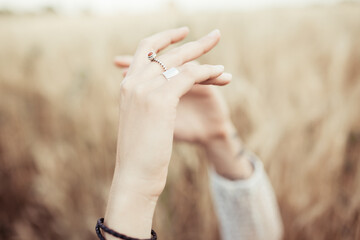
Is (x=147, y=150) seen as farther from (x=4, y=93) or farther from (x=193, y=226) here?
(x=4, y=93)

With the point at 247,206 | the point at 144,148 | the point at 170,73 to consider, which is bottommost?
the point at 247,206

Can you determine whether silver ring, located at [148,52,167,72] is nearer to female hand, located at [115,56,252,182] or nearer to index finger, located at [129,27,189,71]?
index finger, located at [129,27,189,71]

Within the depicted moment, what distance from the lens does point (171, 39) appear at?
1.89ft

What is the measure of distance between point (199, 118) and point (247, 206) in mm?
269

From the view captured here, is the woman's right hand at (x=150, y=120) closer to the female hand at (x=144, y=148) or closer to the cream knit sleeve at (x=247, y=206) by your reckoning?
the female hand at (x=144, y=148)

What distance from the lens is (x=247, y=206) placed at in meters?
0.76

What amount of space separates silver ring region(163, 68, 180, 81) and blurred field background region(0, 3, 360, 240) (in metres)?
0.57

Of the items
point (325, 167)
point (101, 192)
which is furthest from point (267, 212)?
point (101, 192)

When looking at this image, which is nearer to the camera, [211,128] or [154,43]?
[154,43]

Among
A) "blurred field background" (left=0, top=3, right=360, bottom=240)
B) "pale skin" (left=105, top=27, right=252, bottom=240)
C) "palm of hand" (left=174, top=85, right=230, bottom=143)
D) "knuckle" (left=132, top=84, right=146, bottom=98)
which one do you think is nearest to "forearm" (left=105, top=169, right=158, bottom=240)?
"pale skin" (left=105, top=27, right=252, bottom=240)

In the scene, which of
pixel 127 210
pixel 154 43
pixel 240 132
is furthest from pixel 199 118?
pixel 240 132

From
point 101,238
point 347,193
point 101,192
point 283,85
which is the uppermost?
point 283,85

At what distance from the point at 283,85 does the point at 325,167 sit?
18.5 inches

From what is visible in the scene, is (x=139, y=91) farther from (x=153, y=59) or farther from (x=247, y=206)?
(x=247, y=206)
